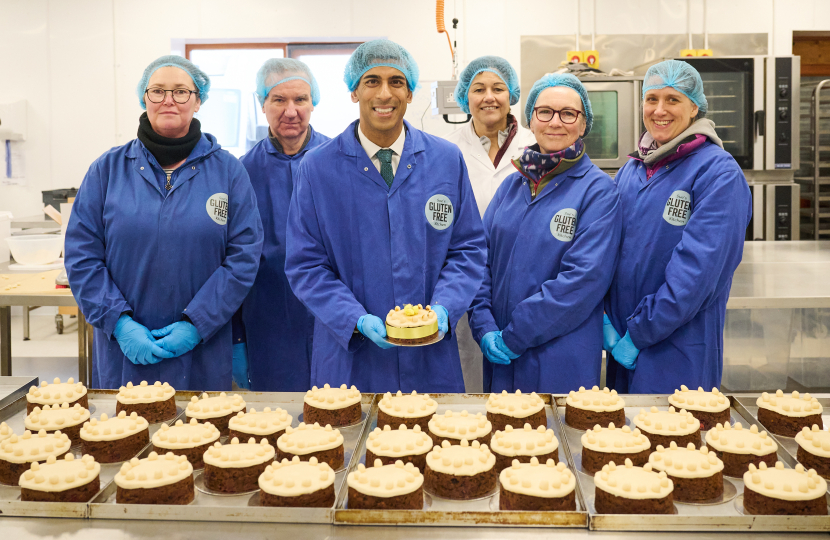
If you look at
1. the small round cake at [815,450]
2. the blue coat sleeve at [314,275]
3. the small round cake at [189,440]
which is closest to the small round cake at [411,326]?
the blue coat sleeve at [314,275]

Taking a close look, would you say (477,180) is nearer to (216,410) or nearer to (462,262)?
(462,262)

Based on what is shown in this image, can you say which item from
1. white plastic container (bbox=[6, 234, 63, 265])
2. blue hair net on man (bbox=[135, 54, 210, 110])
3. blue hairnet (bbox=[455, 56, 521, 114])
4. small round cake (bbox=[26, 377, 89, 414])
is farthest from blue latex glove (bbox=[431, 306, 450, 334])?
white plastic container (bbox=[6, 234, 63, 265])

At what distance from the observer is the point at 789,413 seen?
1479 millimetres

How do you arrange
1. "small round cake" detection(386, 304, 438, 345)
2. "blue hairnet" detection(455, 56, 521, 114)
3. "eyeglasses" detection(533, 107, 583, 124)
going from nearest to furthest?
"small round cake" detection(386, 304, 438, 345) < "eyeglasses" detection(533, 107, 583, 124) < "blue hairnet" detection(455, 56, 521, 114)

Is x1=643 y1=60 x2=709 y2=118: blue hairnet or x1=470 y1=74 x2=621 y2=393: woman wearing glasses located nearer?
x1=470 y1=74 x2=621 y2=393: woman wearing glasses

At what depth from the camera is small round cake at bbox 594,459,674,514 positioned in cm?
113

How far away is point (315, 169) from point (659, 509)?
4.57 feet

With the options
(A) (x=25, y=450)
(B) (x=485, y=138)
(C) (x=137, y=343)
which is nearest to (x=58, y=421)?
(A) (x=25, y=450)

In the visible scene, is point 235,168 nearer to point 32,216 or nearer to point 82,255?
point 82,255

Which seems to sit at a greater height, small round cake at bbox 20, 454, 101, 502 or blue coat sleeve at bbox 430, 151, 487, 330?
blue coat sleeve at bbox 430, 151, 487, 330

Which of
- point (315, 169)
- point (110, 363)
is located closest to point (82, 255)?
point (110, 363)

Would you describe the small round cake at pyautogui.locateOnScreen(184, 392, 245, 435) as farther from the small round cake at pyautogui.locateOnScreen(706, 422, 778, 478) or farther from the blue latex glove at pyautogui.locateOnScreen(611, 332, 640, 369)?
the blue latex glove at pyautogui.locateOnScreen(611, 332, 640, 369)

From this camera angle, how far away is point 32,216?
6059 mm

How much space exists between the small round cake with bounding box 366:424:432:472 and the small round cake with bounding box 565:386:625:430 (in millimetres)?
370
